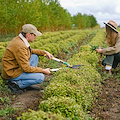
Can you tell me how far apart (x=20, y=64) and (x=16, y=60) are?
0.19m

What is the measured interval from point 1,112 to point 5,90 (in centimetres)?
106

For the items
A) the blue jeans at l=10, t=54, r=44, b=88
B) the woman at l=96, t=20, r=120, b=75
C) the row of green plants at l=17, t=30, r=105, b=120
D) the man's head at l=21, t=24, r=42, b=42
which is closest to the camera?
the row of green plants at l=17, t=30, r=105, b=120

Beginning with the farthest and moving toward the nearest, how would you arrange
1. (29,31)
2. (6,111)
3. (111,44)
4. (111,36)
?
(111,44)
(111,36)
(29,31)
(6,111)

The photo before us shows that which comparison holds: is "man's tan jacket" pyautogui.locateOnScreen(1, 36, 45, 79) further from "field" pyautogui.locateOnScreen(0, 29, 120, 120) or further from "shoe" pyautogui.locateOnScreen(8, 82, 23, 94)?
"field" pyautogui.locateOnScreen(0, 29, 120, 120)

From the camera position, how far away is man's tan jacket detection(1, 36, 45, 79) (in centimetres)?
348

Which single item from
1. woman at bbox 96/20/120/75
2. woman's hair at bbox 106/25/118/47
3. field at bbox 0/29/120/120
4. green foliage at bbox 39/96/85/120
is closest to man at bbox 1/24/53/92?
field at bbox 0/29/120/120

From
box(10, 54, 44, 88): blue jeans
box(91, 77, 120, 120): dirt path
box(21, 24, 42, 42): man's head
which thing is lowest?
box(91, 77, 120, 120): dirt path

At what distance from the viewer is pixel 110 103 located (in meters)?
3.65

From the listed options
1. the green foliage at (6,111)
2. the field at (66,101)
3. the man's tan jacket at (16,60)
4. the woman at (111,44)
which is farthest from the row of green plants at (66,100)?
the woman at (111,44)

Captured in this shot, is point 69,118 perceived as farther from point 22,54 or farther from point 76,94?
point 22,54

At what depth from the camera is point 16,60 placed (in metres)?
3.62

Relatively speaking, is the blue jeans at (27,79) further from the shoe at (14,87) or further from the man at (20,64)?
the shoe at (14,87)

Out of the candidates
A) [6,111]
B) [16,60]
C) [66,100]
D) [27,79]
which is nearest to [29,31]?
[16,60]

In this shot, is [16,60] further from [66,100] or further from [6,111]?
[66,100]
